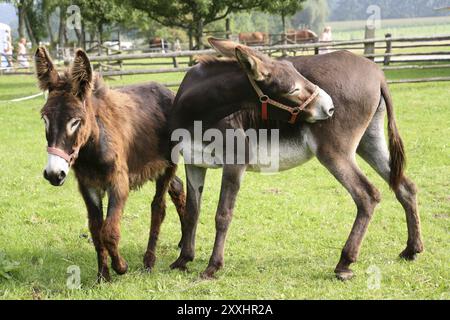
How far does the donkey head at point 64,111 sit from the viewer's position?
382 centimetres

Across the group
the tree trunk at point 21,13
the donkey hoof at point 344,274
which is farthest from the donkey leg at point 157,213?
the tree trunk at point 21,13

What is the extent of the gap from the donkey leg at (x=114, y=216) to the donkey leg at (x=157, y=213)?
0.53m

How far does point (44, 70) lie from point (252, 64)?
1.66m

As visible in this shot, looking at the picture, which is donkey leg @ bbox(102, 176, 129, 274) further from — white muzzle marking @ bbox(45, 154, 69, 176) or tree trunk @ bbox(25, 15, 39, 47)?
tree trunk @ bbox(25, 15, 39, 47)

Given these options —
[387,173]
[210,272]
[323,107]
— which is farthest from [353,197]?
[210,272]

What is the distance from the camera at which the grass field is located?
4250 millimetres

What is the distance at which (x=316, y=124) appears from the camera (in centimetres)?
447

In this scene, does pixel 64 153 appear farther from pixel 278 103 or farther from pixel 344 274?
pixel 344 274

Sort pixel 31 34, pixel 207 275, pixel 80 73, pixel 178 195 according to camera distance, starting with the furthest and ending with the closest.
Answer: pixel 31 34 < pixel 178 195 < pixel 207 275 < pixel 80 73

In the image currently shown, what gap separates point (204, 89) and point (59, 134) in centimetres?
139

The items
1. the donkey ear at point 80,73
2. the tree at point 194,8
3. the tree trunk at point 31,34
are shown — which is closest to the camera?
the donkey ear at point 80,73

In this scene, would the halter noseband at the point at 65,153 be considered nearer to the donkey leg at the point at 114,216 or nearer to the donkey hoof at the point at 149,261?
the donkey leg at the point at 114,216

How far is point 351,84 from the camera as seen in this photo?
15.0 feet

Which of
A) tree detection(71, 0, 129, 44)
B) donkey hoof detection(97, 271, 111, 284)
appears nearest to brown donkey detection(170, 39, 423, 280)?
donkey hoof detection(97, 271, 111, 284)
